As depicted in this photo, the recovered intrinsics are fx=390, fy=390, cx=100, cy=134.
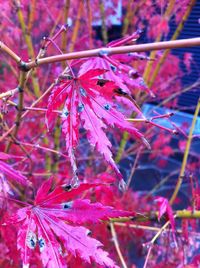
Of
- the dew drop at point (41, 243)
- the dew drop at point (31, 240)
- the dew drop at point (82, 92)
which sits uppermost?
the dew drop at point (82, 92)

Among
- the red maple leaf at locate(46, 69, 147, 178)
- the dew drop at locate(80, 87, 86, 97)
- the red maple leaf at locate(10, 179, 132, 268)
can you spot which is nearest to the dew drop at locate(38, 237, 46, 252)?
the red maple leaf at locate(10, 179, 132, 268)

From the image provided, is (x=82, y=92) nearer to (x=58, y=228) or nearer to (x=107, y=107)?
(x=107, y=107)

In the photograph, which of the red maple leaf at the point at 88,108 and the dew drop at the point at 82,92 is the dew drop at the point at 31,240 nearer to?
the red maple leaf at the point at 88,108

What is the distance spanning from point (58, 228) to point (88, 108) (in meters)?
0.24

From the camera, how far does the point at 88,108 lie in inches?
29.8

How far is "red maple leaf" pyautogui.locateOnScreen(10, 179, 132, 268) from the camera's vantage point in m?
0.71

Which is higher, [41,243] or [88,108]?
[88,108]

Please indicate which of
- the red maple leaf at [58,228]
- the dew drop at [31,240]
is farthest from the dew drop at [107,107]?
the dew drop at [31,240]

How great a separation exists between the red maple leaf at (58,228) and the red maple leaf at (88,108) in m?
0.11

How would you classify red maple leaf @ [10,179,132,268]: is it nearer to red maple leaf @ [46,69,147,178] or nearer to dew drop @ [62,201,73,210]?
dew drop @ [62,201,73,210]

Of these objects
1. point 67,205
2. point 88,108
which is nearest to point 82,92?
point 88,108

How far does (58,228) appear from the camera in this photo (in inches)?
29.7

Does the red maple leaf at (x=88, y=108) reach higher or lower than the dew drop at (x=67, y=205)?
higher

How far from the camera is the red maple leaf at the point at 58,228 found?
71 cm
